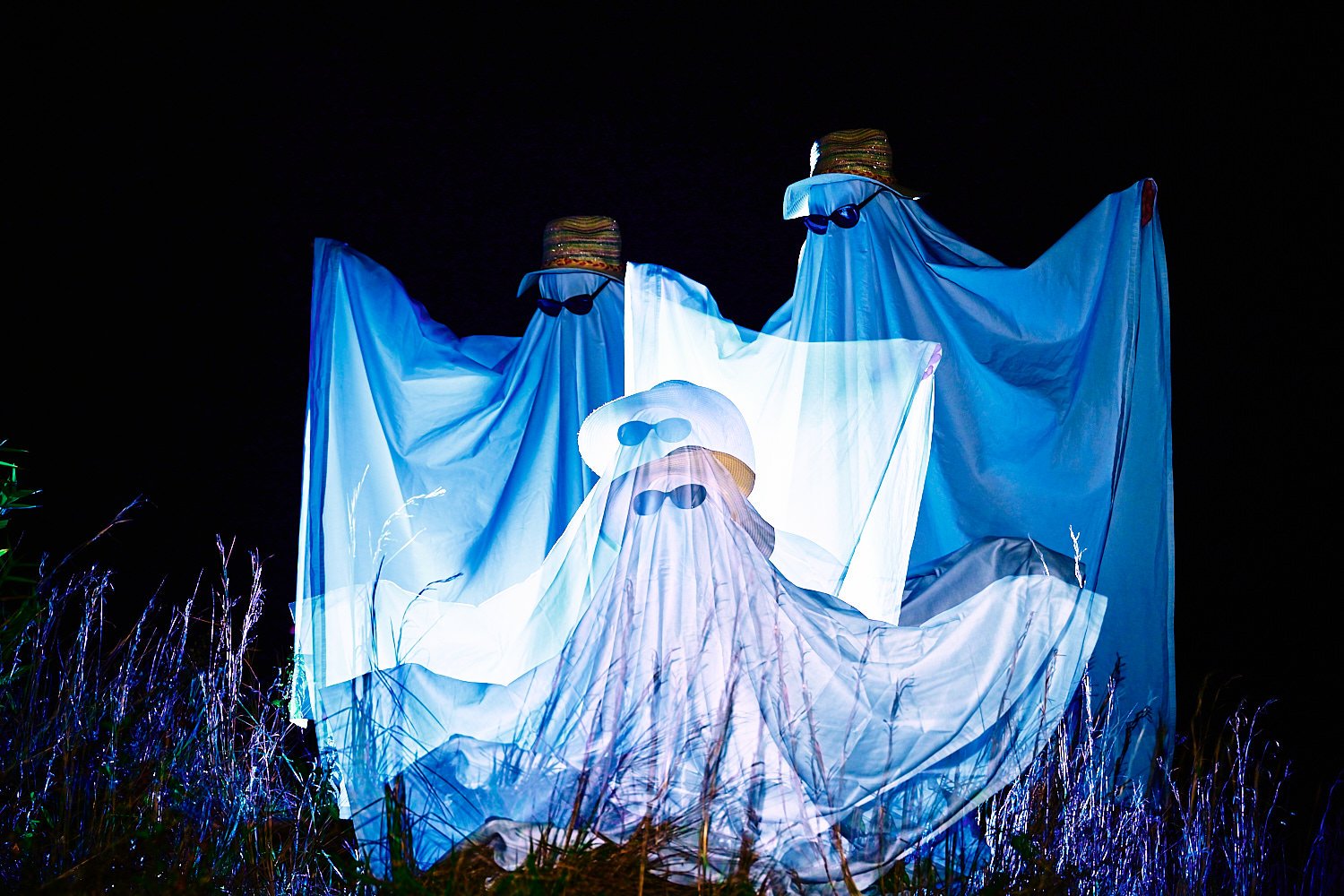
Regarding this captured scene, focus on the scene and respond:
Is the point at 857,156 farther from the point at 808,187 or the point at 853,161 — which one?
the point at 808,187

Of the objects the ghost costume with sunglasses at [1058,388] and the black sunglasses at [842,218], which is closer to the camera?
the ghost costume with sunglasses at [1058,388]

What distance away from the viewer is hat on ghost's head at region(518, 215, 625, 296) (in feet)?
12.1

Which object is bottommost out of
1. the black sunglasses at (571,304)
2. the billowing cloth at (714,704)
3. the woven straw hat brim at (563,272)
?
the billowing cloth at (714,704)

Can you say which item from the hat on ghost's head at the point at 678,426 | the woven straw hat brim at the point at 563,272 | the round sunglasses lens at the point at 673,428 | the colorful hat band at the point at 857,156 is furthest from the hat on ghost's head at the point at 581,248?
the round sunglasses lens at the point at 673,428

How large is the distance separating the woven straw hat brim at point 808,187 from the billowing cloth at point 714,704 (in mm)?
898

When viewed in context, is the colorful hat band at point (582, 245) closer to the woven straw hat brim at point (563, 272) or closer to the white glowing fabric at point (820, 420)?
the woven straw hat brim at point (563, 272)

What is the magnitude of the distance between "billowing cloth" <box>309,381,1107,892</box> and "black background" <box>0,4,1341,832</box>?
63.2 inches

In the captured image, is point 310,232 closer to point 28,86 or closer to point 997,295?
point 28,86

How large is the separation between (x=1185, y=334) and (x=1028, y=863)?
6.90 feet

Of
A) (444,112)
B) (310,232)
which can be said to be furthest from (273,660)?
(444,112)

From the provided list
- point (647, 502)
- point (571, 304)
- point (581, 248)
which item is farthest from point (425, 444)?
point (647, 502)

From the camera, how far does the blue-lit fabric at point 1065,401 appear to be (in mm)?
2721

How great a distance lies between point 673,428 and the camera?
244 cm

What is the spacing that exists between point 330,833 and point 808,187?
183 centimetres
